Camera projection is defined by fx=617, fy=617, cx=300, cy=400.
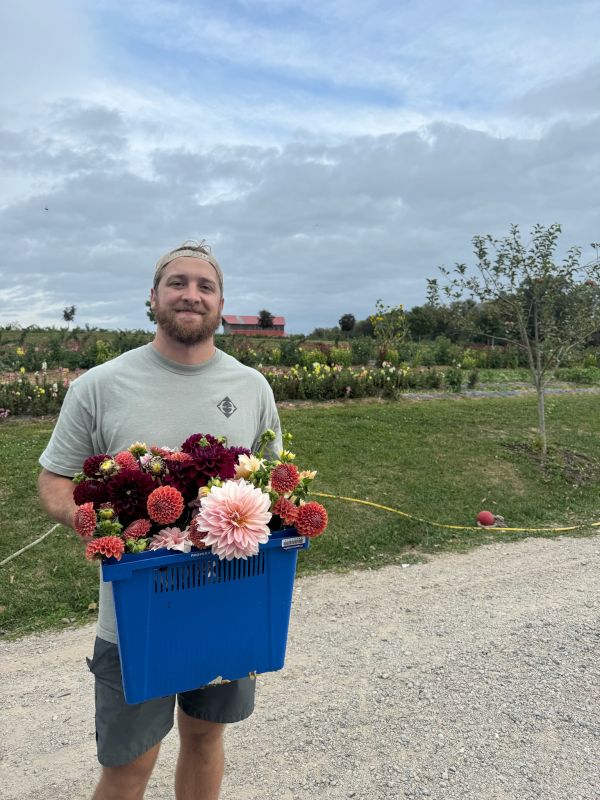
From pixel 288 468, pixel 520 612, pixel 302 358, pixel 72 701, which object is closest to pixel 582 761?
pixel 520 612

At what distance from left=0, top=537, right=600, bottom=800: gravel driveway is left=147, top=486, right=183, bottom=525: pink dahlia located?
164cm

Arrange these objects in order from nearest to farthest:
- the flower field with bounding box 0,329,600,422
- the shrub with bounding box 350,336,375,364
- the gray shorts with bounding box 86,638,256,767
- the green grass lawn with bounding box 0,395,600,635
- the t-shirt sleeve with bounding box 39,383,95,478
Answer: the gray shorts with bounding box 86,638,256,767 → the t-shirt sleeve with bounding box 39,383,95,478 → the green grass lawn with bounding box 0,395,600,635 → the flower field with bounding box 0,329,600,422 → the shrub with bounding box 350,336,375,364

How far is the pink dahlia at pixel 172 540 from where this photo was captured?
1582 mm

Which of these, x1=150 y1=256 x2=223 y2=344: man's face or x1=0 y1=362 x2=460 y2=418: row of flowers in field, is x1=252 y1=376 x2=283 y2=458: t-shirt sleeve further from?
x1=0 y1=362 x2=460 y2=418: row of flowers in field

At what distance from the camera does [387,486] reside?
7133mm

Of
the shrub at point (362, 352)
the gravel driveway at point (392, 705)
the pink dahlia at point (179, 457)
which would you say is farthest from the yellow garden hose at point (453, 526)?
the shrub at point (362, 352)

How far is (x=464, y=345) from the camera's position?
24.4 metres

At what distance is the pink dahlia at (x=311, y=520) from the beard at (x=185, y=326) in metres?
0.76

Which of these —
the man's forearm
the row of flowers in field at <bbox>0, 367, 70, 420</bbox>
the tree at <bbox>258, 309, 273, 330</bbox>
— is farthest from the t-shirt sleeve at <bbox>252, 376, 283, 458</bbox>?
the tree at <bbox>258, 309, 273, 330</bbox>

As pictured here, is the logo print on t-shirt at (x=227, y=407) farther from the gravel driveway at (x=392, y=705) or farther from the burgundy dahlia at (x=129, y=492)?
the gravel driveway at (x=392, y=705)

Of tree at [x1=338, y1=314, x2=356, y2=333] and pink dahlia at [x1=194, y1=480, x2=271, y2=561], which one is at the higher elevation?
tree at [x1=338, y1=314, x2=356, y2=333]

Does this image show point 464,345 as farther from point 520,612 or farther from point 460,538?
point 520,612

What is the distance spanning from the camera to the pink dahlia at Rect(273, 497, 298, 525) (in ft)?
5.59

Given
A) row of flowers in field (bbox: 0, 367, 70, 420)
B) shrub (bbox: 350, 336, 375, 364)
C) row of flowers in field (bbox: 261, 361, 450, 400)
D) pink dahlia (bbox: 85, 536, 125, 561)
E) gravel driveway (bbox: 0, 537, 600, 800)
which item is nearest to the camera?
pink dahlia (bbox: 85, 536, 125, 561)
